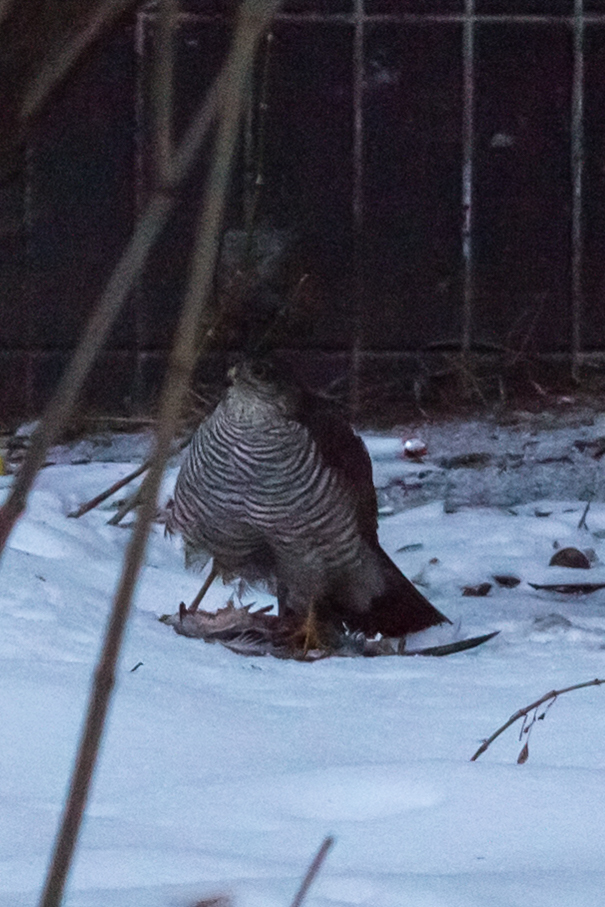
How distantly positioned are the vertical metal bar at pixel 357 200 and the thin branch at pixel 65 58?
13.6 ft

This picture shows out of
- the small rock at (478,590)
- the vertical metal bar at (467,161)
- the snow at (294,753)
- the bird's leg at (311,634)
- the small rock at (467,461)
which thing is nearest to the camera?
the snow at (294,753)

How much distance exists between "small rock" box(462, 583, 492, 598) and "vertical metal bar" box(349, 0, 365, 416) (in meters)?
1.45

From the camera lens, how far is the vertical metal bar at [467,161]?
487 cm

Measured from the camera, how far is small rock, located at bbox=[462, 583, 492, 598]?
140 inches

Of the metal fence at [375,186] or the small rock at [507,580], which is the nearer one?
the small rock at [507,580]

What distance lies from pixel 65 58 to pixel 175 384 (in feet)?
0.77

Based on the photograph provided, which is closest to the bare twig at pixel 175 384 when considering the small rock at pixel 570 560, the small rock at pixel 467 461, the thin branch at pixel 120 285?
the thin branch at pixel 120 285

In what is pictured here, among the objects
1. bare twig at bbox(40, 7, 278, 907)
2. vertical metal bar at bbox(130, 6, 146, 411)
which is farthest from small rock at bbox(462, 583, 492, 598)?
bare twig at bbox(40, 7, 278, 907)

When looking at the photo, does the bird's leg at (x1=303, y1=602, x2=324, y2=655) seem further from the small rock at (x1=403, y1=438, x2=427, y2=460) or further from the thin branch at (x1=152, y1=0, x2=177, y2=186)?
the thin branch at (x1=152, y1=0, x2=177, y2=186)

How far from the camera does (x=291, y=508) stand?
320cm

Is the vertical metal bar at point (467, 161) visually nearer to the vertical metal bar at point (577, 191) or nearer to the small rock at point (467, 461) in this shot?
the vertical metal bar at point (577, 191)

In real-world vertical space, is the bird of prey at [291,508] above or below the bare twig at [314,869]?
below

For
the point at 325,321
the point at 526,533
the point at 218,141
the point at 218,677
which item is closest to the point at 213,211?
the point at 218,141

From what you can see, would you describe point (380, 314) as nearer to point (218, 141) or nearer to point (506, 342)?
point (506, 342)
